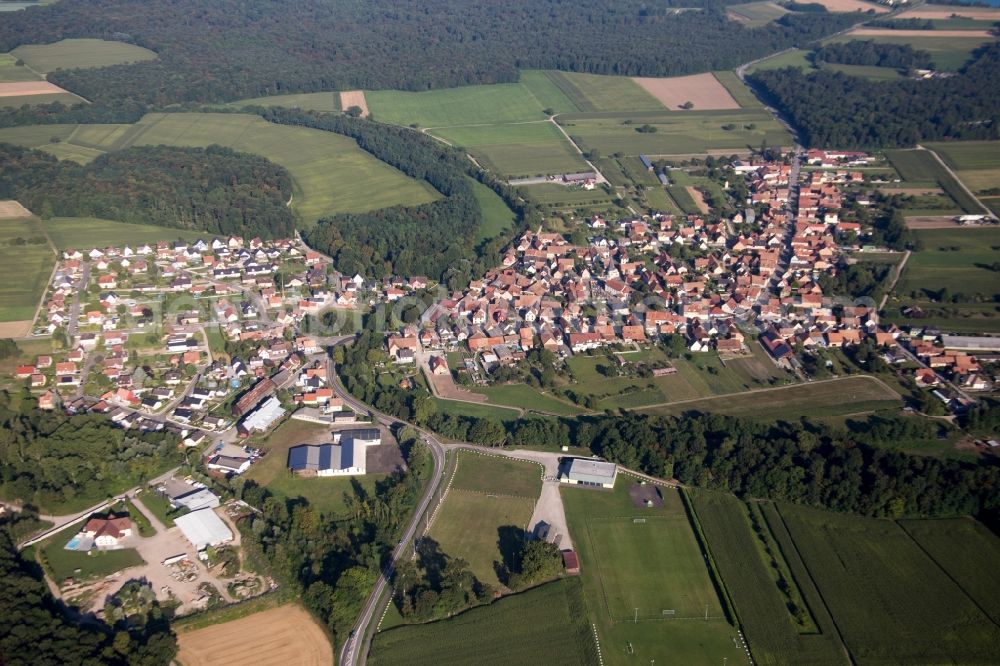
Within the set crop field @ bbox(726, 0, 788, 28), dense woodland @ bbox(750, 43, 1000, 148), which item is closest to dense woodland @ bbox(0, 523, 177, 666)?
dense woodland @ bbox(750, 43, 1000, 148)

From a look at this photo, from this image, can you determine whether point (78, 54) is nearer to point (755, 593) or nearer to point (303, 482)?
point (303, 482)

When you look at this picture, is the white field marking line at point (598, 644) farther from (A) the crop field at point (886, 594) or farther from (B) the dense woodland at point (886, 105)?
(B) the dense woodland at point (886, 105)

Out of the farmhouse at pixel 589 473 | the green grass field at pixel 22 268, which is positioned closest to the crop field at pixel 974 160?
the farmhouse at pixel 589 473

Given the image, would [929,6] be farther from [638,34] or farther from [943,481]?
[943,481]

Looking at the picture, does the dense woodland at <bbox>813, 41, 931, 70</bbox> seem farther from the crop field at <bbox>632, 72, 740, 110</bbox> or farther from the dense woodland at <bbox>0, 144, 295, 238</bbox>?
the dense woodland at <bbox>0, 144, 295, 238</bbox>

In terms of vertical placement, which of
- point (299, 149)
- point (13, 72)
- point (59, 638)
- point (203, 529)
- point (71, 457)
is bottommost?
point (13, 72)

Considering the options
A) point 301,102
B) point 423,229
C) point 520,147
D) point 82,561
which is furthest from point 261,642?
point 301,102

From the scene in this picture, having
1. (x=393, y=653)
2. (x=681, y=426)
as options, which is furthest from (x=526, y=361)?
(x=393, y=653)
